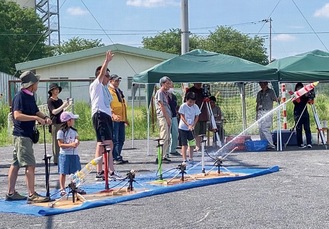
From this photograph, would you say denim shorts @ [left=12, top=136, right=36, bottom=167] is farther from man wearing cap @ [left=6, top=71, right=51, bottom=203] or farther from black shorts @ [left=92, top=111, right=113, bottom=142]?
black shorts @ [left=92, top=111, right=113, bottom=142]

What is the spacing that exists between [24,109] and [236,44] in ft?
223

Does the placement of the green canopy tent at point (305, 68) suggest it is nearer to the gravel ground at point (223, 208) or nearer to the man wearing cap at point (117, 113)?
the gravel ground at point (223, 208)

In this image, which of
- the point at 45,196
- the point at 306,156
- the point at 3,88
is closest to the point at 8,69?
the point at 3,88

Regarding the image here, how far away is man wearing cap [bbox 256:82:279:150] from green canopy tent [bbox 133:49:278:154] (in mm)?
640

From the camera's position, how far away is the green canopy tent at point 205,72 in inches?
563

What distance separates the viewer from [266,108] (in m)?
15.5

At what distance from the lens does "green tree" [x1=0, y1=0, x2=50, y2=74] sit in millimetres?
52812

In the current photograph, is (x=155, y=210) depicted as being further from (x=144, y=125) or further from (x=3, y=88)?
(x=3, y=88)

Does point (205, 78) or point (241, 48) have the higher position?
point (241, 48)

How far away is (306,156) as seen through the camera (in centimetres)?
1347

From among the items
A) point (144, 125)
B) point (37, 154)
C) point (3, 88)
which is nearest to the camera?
point (37, 154)

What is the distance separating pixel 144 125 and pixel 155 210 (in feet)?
48.4

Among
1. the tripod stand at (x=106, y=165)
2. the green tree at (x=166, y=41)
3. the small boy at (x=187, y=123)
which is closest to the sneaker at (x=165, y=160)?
the small boy at (x=187, y=123)

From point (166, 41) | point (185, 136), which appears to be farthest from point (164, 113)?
point (166, 41)
